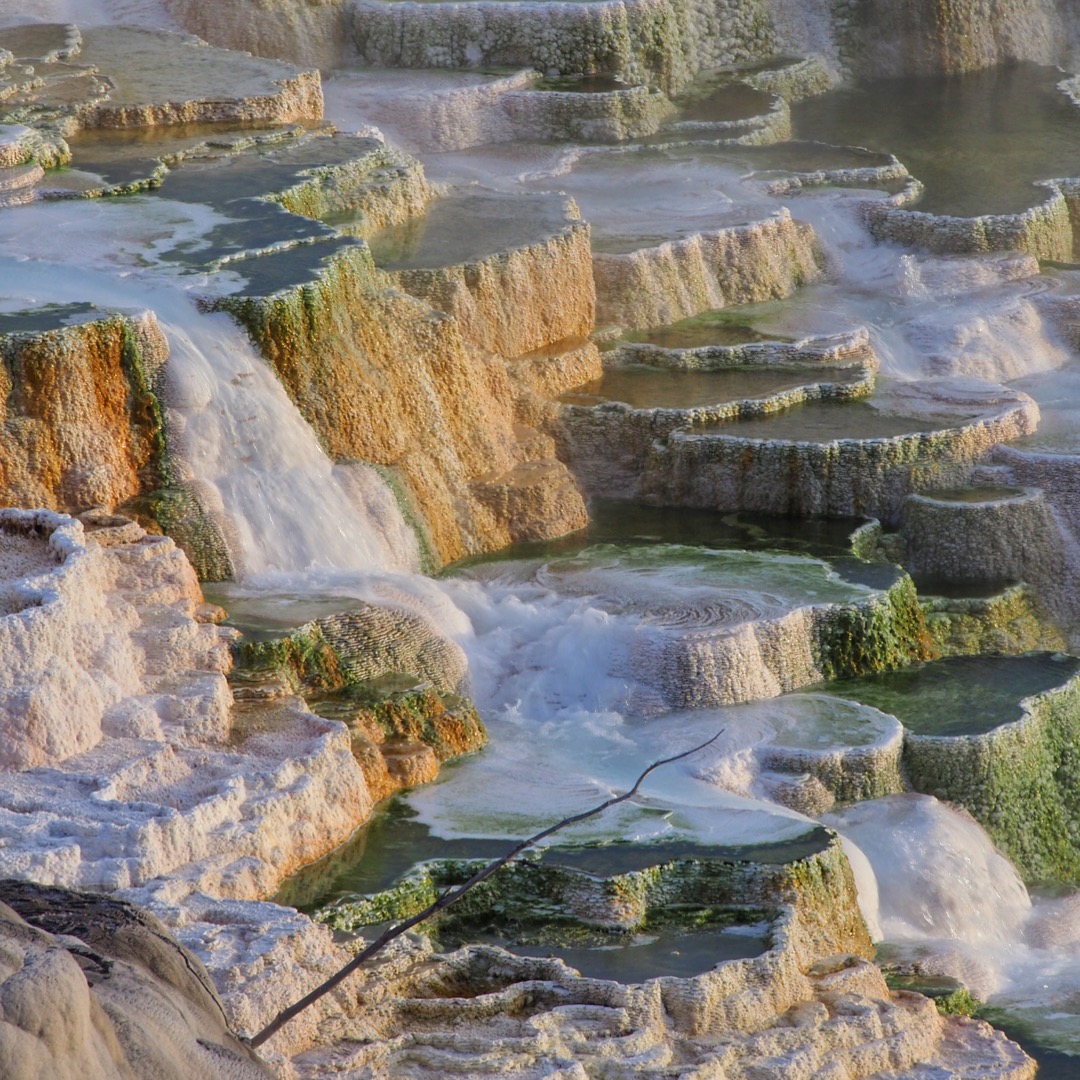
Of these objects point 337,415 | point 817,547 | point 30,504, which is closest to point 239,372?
point 337,415

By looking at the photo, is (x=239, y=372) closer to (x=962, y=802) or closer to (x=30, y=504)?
(x=30, y=504)

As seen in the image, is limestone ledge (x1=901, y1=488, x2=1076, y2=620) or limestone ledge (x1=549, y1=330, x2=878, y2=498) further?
limestone ledge (x1=549, y1=330, x2=878, y2=498)

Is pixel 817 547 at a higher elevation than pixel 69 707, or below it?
below

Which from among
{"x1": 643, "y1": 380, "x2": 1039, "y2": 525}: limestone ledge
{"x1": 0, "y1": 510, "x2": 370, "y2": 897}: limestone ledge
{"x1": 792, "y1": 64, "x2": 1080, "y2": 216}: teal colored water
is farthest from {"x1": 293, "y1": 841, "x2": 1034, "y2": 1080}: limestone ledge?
{"x1": 792, "y1": 64, "x2": 1080, "y2": 216}: teal colored water

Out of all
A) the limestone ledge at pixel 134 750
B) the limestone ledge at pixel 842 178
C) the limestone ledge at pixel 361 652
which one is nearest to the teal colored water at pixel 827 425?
the limestone ledge at pixel 361 652

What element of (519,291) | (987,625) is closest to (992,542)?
(987,625)

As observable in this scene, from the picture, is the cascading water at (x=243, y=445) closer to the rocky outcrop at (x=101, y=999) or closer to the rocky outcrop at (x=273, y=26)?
the rocky outcrop at (x=273, y=26)

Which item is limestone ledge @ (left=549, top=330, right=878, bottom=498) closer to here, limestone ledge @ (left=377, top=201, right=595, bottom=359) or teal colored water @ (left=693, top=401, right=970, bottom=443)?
teal colored water @ (left=693, top=401, right=970, bottom=443)
